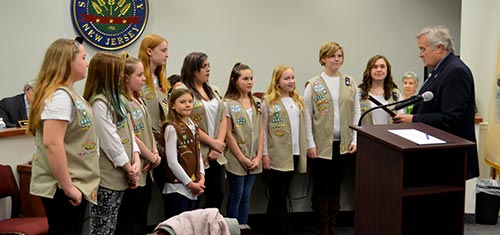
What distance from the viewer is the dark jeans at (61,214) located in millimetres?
2154

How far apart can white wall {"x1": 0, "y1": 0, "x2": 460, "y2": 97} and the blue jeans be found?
6.05 feet

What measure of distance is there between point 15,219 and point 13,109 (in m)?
2.04

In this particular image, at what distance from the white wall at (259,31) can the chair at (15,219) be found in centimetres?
181

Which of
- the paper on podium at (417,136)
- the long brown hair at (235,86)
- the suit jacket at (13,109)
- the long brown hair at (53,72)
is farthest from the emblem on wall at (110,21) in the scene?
the paper on podium at (417,136)

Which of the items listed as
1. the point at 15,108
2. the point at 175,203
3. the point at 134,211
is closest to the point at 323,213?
the point at 175,203

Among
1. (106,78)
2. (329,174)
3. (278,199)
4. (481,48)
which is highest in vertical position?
(481,48)

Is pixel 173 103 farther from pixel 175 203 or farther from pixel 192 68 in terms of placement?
pixel 175 203

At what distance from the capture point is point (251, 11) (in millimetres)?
5094

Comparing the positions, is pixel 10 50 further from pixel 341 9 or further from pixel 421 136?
pixel 421 136

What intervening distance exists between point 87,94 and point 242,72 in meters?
1.16

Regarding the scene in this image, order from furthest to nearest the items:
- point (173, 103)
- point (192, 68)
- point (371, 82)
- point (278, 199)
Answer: point (371, 82), point (278, 199), point (192, 68), point (173, 103)

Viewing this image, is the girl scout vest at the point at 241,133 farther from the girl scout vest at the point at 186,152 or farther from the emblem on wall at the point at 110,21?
the emblem on wall at the point at 110,21

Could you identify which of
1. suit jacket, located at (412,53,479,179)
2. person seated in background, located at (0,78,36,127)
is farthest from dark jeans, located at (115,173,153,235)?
person seated in background, located at (0,78,36,127)

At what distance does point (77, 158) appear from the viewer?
2193 mm
